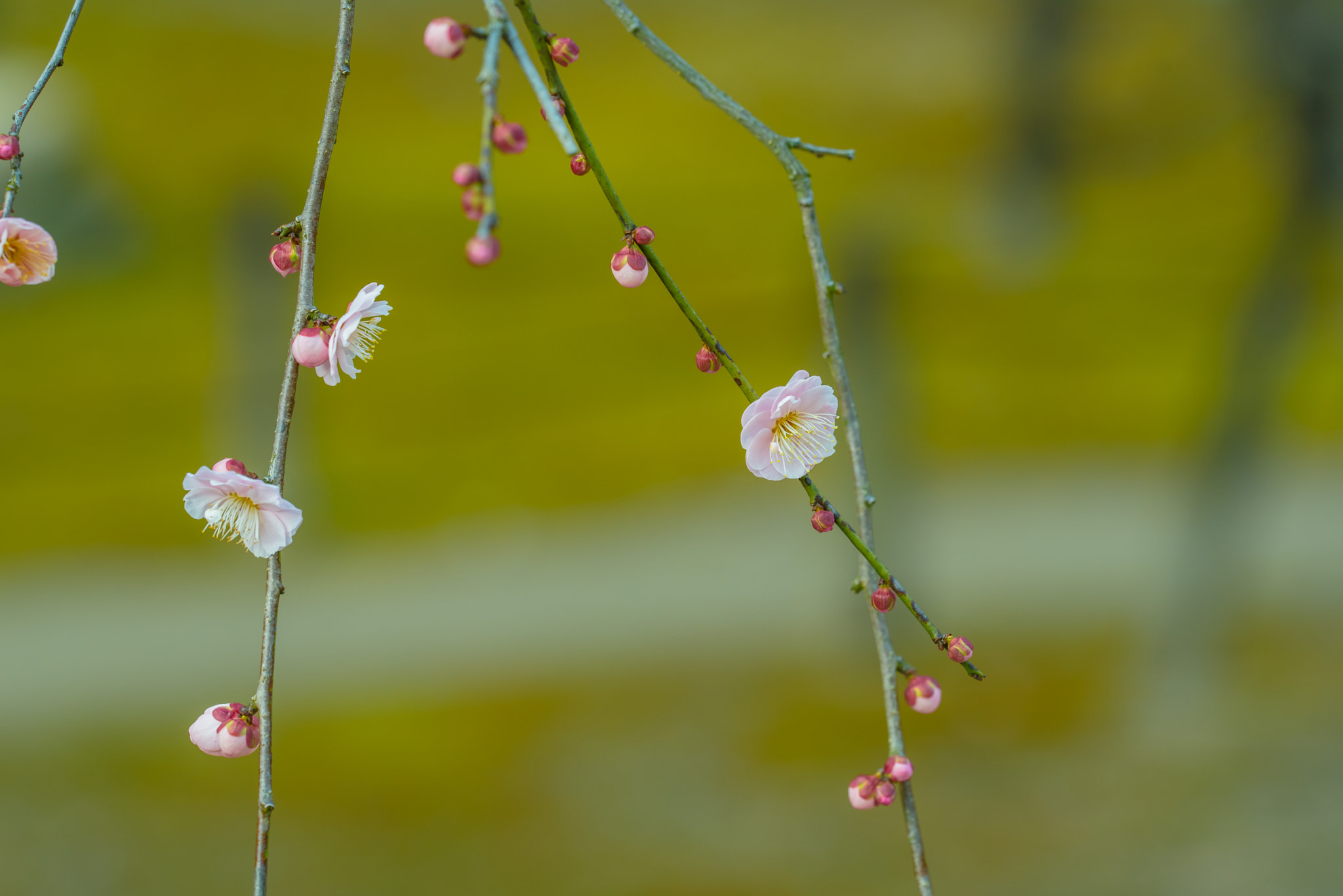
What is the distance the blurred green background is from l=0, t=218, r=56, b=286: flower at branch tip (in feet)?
10.9

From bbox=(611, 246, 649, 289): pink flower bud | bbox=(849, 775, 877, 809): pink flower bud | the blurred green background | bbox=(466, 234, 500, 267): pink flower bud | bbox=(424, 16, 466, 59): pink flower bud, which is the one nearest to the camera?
bbox=(466, 234, 500, 267): pink flower bud

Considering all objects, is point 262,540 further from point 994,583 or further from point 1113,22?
point 1113,22

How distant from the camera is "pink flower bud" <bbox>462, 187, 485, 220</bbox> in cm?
63

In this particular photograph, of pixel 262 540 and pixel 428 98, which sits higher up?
pixel 428 98

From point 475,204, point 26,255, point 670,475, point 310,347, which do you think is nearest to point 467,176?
point 475,204

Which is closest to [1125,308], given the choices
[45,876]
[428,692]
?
[428,692]

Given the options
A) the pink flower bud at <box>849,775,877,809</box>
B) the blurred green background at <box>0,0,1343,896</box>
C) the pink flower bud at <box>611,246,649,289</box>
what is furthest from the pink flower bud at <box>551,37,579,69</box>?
the blurred green background at <box>0,0,1343,896</box>

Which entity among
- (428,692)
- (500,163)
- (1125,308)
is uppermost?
(500,163)

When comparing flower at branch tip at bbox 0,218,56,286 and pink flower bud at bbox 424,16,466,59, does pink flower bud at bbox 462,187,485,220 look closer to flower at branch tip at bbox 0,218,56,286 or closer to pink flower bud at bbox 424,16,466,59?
pink flower bud at bbox 424,16,466,59

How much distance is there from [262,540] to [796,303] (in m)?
7.79

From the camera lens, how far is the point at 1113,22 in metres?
10.7

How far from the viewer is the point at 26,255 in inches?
37.4

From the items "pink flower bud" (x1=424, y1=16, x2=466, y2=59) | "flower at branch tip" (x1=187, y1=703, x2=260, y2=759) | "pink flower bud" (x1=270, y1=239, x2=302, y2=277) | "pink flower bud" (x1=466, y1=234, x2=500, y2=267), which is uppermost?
"pink flower bud" (x1=270, y1=239, x2=302, y2=277)

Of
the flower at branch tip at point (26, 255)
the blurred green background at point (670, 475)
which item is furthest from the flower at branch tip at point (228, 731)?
the blurred green background at point (670, 475)
